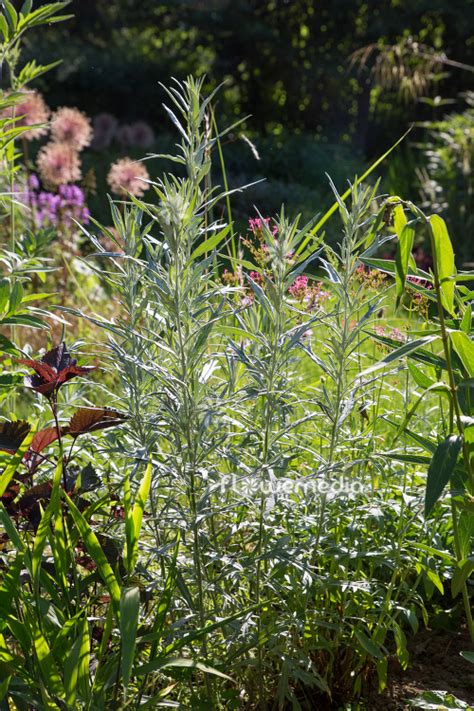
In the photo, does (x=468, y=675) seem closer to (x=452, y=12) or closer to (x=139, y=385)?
(x=139, y=385)

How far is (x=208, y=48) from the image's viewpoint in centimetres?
1611

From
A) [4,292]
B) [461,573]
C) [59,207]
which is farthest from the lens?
[59,207]

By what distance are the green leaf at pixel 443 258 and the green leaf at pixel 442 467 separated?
1.01 ft

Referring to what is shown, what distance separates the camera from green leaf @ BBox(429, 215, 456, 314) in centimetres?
156

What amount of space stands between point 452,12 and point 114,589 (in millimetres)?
15529

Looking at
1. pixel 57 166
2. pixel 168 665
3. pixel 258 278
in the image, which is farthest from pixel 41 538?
pixel 57 166

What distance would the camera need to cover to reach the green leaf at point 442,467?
1421 mm

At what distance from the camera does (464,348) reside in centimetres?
168

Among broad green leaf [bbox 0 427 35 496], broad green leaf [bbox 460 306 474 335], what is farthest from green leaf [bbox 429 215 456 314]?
broad green leaf [bbox 0 427 35 496]

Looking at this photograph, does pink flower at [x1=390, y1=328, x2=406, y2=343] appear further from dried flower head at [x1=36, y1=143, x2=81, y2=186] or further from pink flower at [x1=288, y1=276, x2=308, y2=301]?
dried flower head at [x1=36, y1=143, x2=81, y2=186]

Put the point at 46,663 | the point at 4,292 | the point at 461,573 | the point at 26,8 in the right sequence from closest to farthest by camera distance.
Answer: the point at 46,663
the point at 461,573
the point at 4,292
the point at 26,8

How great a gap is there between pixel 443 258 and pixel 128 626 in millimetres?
896

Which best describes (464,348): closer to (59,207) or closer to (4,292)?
(4,292)

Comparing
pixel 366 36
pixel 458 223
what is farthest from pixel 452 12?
pixel 458 223
